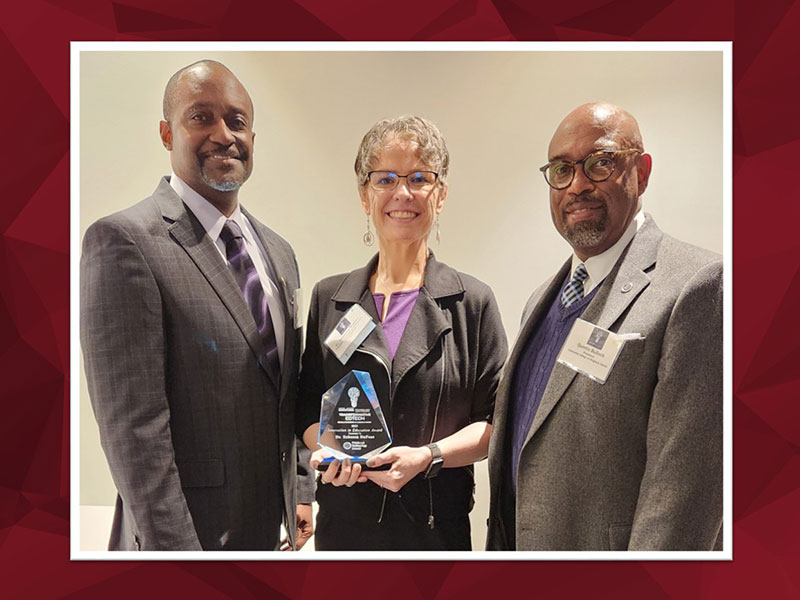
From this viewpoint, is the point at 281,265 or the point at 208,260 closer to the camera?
the point at 208,260

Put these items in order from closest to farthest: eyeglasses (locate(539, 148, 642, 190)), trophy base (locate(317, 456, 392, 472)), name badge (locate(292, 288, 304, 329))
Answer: eyeglasses (locate(539, 148, 642, 190)) < trophy base (locate(317, 456, 392, 472)) < name badge (locate(292, 288, 304, 329))

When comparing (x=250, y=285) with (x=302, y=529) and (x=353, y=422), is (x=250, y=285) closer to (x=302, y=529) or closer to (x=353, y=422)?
(x=353, y=422)

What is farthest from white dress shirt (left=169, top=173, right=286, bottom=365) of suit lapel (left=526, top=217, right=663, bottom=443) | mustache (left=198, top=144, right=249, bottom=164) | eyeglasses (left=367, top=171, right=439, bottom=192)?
suit lapel (left=526, top=217, right=663, bottom=443)

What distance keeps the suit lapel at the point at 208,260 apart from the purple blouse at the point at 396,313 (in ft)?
1.36

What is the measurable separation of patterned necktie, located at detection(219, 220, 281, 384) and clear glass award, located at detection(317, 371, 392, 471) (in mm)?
217

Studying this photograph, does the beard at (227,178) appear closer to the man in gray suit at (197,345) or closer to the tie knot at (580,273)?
the man in gray suit at (197,345)

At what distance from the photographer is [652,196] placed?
2604 mm

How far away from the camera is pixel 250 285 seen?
265cm

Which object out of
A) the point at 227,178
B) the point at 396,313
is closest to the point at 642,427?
the point at 396,313

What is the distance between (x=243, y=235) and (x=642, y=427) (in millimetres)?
1450

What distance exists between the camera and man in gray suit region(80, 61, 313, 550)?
99.0 inches

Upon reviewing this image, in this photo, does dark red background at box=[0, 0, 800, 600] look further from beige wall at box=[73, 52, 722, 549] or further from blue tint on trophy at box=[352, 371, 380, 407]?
blue tint on trophy at box=[352, 371, 380, 407]
